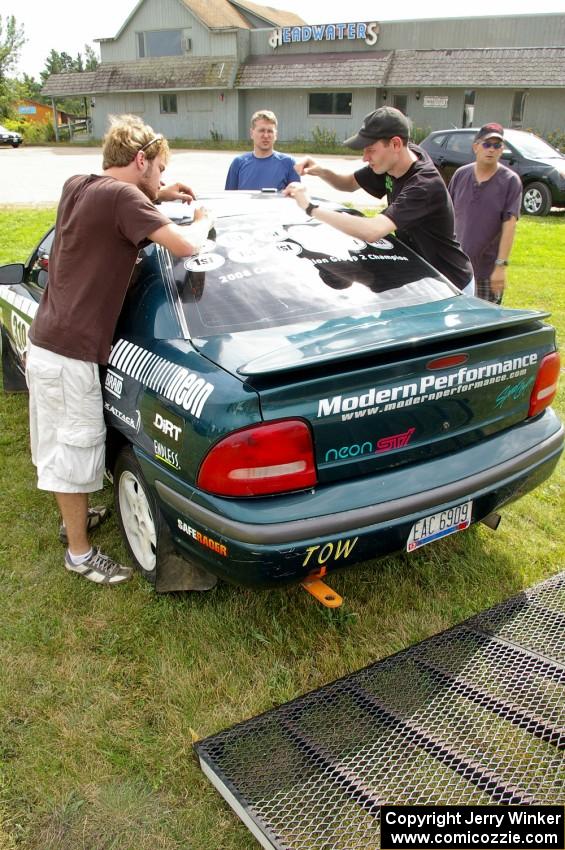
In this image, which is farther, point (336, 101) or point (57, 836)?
point (336, 101)

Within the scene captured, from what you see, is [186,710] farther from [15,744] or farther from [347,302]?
[347,302]

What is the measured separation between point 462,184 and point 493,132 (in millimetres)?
397

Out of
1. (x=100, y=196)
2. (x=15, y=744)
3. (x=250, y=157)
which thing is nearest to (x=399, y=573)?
(x=15, y=744)

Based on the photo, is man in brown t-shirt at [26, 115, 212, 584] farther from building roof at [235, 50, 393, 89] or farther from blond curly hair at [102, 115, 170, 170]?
building roof at [235, 50, 393, 89]

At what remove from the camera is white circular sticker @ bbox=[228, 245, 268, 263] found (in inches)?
117

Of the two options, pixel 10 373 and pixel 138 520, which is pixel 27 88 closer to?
pixel 10 373

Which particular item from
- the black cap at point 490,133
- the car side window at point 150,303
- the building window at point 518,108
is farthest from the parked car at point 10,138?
the car side window at point 150,303

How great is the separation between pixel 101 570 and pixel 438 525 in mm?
1509

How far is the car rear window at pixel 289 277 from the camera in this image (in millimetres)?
2762

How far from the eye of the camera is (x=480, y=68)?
2802 centimetres

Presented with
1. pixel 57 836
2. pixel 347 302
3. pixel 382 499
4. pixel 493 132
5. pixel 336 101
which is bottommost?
pixel 57 836

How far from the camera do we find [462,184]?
16.4 feet

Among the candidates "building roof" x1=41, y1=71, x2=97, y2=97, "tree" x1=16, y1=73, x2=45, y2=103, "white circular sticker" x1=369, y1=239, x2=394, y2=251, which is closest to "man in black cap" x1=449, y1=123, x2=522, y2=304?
"white circular sticker" x1=369, y1=239, x2=394, y2=251

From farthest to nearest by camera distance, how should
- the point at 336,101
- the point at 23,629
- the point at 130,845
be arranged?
the point at 336,101
the point at 23,629
the point at 130,845
